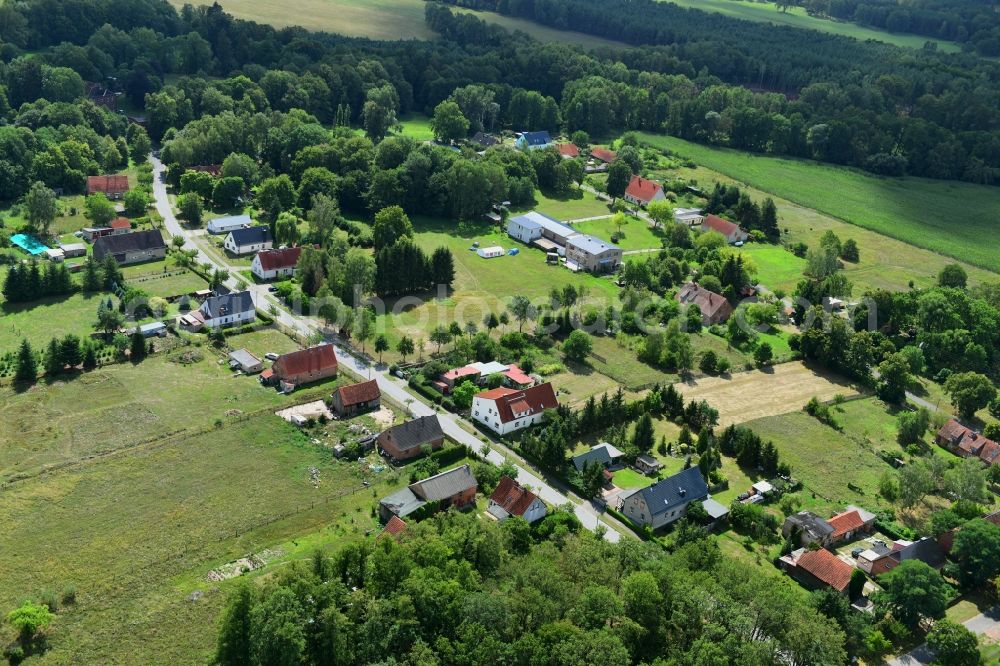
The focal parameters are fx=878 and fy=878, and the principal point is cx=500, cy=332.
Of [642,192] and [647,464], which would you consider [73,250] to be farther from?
[642,192]

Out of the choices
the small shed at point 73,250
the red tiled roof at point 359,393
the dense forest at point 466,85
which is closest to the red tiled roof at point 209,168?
the dense forest at point 466,85

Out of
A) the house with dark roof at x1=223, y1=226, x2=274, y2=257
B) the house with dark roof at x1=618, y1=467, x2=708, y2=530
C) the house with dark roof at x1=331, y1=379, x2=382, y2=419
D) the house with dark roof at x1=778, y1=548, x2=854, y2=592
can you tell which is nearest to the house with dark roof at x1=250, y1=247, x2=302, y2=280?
the house with dark roof at x1=223, y1=226, x2=274, y2=257

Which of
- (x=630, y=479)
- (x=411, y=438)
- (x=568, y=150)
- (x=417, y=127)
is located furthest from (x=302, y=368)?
(x=417, y=127)

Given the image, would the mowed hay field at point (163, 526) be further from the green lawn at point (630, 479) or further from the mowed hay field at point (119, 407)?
the green lawn at point (630, 479)

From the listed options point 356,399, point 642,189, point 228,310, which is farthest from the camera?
point 642,189

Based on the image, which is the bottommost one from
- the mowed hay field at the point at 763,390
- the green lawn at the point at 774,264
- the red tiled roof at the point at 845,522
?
the mowed hay field at the point at 763,390

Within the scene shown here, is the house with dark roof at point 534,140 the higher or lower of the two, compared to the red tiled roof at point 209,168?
higher

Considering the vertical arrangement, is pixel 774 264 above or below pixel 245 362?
above
